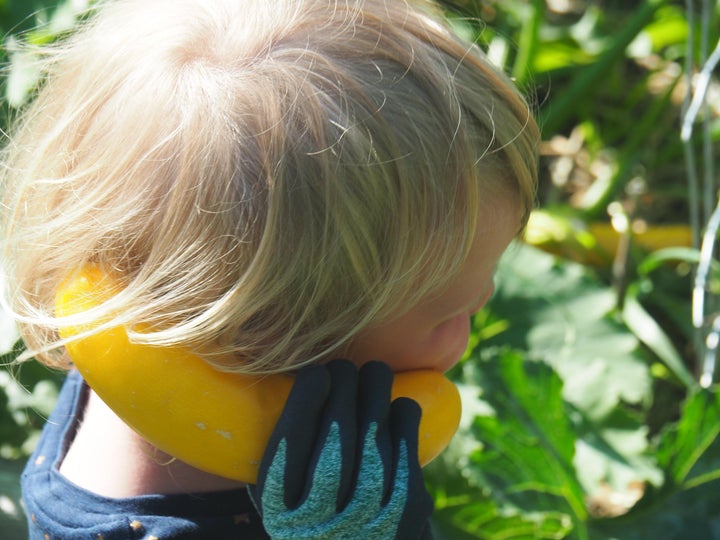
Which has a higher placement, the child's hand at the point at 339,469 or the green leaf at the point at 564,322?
the child's hand at the point at 339,469

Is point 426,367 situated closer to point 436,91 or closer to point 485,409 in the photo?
point 436,91

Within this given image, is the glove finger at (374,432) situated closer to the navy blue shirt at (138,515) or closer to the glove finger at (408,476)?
the glove finger at (408,476)

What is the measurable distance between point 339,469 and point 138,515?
271mm

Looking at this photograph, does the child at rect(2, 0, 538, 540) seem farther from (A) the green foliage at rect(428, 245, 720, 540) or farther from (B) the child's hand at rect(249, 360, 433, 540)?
(A) the green foliage at rect(428, 245, 720, 540)

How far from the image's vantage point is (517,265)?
6.34 ft

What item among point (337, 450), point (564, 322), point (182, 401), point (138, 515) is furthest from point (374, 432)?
point (564, 322)

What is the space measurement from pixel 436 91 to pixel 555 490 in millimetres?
839

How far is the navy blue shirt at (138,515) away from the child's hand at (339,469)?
113 mm

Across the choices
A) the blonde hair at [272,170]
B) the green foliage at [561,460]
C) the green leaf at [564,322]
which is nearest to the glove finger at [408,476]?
the blonde hair at [272,170]

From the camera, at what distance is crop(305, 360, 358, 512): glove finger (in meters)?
0.87

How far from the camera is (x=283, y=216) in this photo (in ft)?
2.94

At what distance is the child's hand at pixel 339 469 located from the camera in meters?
0.88

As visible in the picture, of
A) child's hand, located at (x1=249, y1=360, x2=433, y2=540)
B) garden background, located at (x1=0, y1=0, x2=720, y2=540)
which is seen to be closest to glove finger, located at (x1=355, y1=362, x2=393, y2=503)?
child's hand, located at (x1=249, y1=360, x2=433, y2=540)

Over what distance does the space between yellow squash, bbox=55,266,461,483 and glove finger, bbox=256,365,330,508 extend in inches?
1.4
